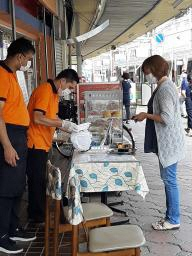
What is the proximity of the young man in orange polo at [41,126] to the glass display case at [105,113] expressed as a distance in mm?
518

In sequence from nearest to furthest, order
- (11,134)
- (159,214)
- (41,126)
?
1. (11,134)
2. (41,126)
3. (159,214)

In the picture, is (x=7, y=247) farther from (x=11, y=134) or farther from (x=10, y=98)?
(x=10, y=98)

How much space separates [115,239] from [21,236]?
1492 mm

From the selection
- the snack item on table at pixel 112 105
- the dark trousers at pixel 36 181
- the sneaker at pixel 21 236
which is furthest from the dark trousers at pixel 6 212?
the snack item on table at pixel 112 105

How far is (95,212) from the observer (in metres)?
3.04

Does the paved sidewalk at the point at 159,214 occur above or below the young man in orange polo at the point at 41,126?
below

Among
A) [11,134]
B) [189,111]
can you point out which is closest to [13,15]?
[11,134]

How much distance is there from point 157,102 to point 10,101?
4.38 feet

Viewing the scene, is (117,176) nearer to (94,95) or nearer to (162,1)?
(94,95)

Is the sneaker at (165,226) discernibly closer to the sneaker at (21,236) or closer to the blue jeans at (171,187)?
the blue jeans at (171,187)

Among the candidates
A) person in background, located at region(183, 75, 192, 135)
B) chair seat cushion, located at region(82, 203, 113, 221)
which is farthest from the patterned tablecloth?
person in background, located at region(183, 75, 192, 135)

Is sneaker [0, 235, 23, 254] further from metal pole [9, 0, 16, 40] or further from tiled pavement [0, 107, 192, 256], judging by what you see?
metal pole [9, 0, 16, 40]

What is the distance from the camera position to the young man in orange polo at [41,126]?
12.2 ft

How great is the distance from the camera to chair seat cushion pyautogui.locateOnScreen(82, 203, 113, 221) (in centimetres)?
297
